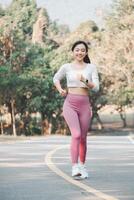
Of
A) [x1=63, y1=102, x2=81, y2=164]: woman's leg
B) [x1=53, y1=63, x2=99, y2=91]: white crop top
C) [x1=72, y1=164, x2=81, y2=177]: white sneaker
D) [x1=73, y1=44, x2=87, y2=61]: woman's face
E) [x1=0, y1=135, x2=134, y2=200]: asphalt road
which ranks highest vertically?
[x1=73, y1=44, x2=87, y2=61]: woman's face

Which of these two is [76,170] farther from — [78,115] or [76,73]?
[76,73]

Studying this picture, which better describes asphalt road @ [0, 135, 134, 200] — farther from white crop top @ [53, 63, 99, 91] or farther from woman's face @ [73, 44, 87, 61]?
woman's face @ [73, 44, 87, 61]

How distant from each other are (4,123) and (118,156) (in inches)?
1454

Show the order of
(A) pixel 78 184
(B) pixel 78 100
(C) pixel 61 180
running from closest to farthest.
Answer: (A) pixel 78 184, (C) pixel 61 180, (B) pixel 78 100

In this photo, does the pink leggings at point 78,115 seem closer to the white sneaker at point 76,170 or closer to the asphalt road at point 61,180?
the white sneaker at point 76,170

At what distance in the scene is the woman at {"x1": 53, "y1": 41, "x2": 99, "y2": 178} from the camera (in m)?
9.54

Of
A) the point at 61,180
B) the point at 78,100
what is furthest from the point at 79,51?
the point at 61,180

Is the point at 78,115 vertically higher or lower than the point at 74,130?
higher

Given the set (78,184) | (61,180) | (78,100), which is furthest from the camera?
(78,100)

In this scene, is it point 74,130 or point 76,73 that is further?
point 76,73

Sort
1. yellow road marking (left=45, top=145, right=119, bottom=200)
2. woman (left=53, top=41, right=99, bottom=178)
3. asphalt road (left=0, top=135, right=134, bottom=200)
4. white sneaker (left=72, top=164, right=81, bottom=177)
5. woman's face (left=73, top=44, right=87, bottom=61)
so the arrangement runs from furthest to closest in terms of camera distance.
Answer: woman's face (left=73, top=44, right=87, bottom=61), woman (left=53, top=41, right=99, bottom=178), white sneaker (left=72, top=164, right=81, bottom=177), asphalt road (left=0, top=135, right=134, bottom=200), yellow road marking (left=45, top=145, right=119, bottom=200)

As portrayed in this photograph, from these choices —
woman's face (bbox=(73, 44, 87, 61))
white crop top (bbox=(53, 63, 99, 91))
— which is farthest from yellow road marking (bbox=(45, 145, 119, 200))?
woman's face (bbox=(73, 44, 87, 61))

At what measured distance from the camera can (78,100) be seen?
962 cm

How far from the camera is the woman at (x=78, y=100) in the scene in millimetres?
9539
